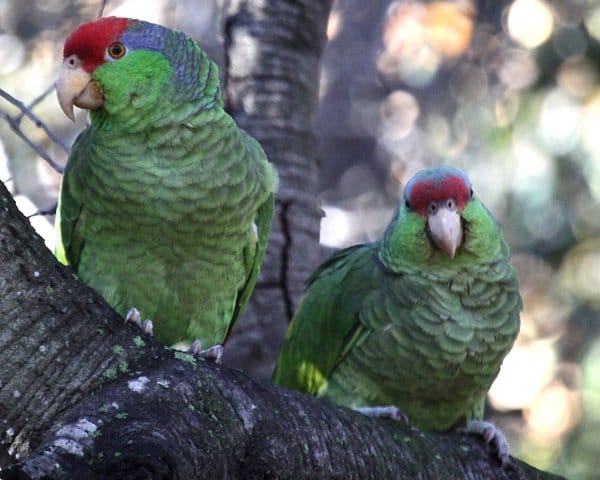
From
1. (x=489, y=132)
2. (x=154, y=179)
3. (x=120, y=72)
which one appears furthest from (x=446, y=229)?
(x=489, y=132)

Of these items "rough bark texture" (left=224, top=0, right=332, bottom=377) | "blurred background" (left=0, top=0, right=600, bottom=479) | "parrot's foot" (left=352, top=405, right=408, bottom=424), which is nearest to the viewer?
"parrot's foot" (left=352, top=405, right=408, bottom=424)

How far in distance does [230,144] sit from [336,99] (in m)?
6.89

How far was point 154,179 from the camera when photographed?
110 inches

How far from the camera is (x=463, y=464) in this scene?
2.63 m

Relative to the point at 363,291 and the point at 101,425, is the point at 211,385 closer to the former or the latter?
the point at 101,425

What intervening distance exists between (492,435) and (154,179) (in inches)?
52.1

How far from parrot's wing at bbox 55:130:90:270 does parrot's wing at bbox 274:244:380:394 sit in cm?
91

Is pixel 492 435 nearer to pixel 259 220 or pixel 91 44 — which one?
pixel 259 220

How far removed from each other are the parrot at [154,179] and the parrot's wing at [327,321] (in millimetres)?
500

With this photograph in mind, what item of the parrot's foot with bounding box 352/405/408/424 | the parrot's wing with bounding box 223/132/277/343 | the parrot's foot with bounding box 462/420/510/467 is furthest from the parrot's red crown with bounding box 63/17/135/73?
the parrot's foot with bounding box 462/420/510/467

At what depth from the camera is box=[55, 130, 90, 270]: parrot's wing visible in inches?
116

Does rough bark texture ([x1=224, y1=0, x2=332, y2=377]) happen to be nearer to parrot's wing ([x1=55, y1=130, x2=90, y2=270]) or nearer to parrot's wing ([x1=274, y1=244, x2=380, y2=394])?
parrot's wing ([x1=274, y1=244, x2=380, y2=394])

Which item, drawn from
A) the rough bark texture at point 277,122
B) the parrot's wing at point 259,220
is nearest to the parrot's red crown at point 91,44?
the parrot's wing at point 259,220

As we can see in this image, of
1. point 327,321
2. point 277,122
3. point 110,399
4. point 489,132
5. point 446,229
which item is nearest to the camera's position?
point 110,399
